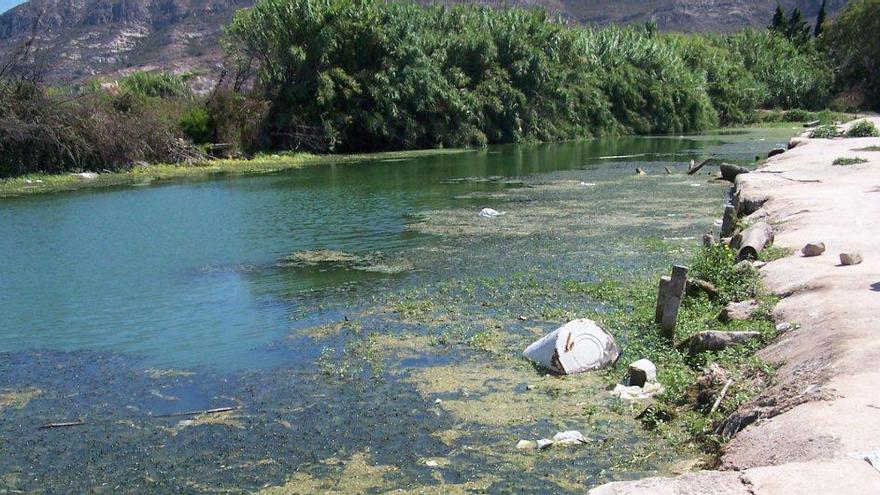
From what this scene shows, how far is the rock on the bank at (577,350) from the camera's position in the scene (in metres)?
7.62

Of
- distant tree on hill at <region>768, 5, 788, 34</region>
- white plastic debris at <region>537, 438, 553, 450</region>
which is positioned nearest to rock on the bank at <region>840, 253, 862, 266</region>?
white plastic debris at <region>537, 438, 553, 450</region>

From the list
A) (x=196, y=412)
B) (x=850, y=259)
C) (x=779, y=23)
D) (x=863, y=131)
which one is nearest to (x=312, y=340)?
(x=196, y=412)

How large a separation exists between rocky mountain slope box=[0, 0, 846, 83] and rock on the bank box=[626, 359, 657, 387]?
2506 inches

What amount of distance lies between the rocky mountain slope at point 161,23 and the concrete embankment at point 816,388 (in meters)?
62.1

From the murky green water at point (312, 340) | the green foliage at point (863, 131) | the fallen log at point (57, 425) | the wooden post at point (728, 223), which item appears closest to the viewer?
the murky green water at point (312, 340)

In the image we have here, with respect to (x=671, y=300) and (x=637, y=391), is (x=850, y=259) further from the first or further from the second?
(x=637, y=391)

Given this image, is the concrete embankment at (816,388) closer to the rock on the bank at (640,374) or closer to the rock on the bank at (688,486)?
the rock on the bank at (688,486)

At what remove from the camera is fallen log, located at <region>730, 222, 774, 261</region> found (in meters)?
10.7

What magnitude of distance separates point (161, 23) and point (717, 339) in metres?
109

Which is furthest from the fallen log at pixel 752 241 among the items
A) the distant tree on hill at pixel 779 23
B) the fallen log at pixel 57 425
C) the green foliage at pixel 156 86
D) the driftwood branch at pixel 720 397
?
the distant tree on hill at pixel 779 23

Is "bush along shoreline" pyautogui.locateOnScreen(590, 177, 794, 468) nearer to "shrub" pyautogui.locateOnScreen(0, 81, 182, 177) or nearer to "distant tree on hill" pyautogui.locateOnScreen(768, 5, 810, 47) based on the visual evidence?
"shrub" pyautogui.locateOnScreen(0, 81, 182, 177)

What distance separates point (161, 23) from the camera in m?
107

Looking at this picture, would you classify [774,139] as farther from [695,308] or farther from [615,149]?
[695,308]

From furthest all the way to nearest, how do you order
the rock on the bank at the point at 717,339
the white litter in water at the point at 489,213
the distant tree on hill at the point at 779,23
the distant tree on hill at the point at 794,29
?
the distant tree on hill at the point at 779,23 < the distant tree on hill at the point at 794,29 < the white litter in water at the point at 489,213 < the rock on the bank at the point at 717,339
